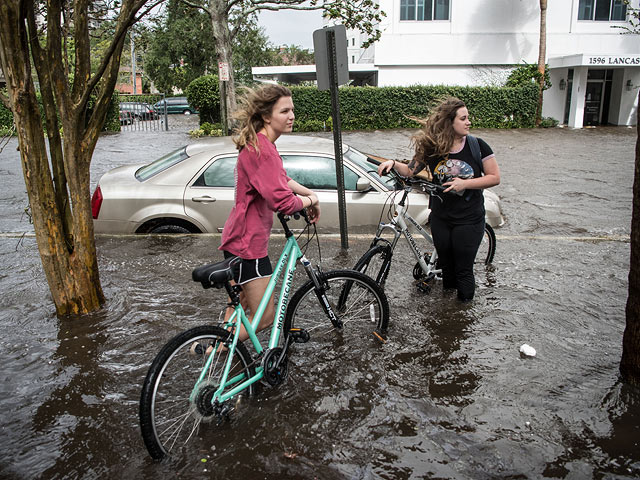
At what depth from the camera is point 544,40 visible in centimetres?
2848

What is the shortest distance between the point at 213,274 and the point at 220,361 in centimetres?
54

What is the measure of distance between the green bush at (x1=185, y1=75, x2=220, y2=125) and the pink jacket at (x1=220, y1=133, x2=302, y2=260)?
926 inches

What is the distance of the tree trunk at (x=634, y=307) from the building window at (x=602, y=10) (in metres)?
31.8

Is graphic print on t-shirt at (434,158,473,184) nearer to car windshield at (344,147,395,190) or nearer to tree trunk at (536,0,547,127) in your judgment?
car windshield at (344,147,395,190)

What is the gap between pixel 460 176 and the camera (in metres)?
4.89

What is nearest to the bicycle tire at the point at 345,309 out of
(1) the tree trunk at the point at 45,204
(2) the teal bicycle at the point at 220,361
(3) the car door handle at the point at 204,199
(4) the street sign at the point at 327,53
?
(2) the teal bicycle at the point at 220,361

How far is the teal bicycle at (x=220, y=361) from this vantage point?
9.66ft

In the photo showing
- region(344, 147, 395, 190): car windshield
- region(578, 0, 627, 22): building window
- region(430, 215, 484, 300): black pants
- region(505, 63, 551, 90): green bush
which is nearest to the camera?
region(430, 215, 484, 300): black pants

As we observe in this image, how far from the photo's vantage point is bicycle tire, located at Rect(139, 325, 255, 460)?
9.34 ft

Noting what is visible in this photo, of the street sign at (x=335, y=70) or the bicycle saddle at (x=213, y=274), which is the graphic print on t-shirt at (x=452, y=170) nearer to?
the street sign at (x=335, y=70)

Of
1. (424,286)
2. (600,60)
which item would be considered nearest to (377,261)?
(424,286)

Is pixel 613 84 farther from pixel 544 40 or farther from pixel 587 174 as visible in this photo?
pixel 587 174

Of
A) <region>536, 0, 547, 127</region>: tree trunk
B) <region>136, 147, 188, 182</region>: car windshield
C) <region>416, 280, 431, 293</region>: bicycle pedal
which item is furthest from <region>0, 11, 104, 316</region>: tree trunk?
<region>536, 0, 547, 127</region>: tree trunk

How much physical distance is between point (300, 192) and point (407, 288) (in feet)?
7.45
